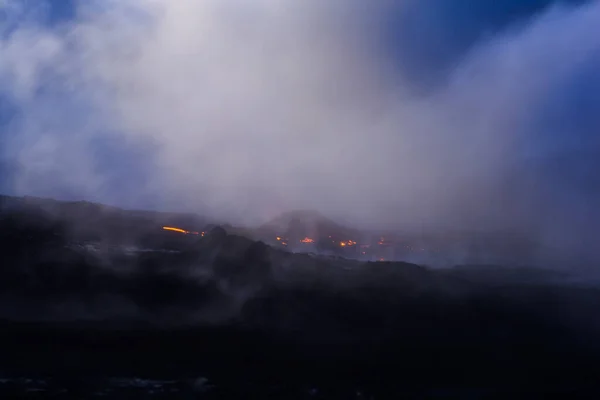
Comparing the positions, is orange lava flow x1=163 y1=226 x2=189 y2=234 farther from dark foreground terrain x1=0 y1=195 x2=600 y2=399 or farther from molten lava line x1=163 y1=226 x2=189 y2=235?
dark foreground terrain x1=0 y1=195 x2=600 y2=399

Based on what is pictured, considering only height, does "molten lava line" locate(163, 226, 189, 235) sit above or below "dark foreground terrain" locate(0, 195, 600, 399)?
above

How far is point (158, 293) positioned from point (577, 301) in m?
35.7

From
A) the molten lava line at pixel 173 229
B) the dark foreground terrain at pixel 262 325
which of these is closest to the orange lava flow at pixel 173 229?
the molten lava line at pixel 173 229

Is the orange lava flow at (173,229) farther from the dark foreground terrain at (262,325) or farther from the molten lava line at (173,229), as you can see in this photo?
the dark foreground terrain at (262,325)

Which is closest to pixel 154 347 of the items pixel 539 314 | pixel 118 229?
pixel 539 314

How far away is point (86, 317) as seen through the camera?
32.7 metres

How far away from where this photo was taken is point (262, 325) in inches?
1318

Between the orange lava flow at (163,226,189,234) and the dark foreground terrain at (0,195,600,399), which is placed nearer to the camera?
the dark foreground terrain at (0,195,600,399)

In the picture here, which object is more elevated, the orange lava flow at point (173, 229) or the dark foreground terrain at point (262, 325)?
the orange lava flow at point (173, 229)

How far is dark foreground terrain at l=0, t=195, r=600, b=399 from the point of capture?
2302cm

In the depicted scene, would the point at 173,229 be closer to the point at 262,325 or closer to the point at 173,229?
the point at 173,229

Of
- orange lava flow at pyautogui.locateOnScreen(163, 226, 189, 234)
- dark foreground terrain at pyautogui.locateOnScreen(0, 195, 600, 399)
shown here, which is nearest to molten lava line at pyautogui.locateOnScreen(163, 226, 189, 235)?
orange lava flow at pyautogui.locateOnScreen(163, 226, 189, 234)

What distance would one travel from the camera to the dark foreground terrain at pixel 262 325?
23016mm

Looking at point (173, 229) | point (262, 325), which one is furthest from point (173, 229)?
point (262, 325)
